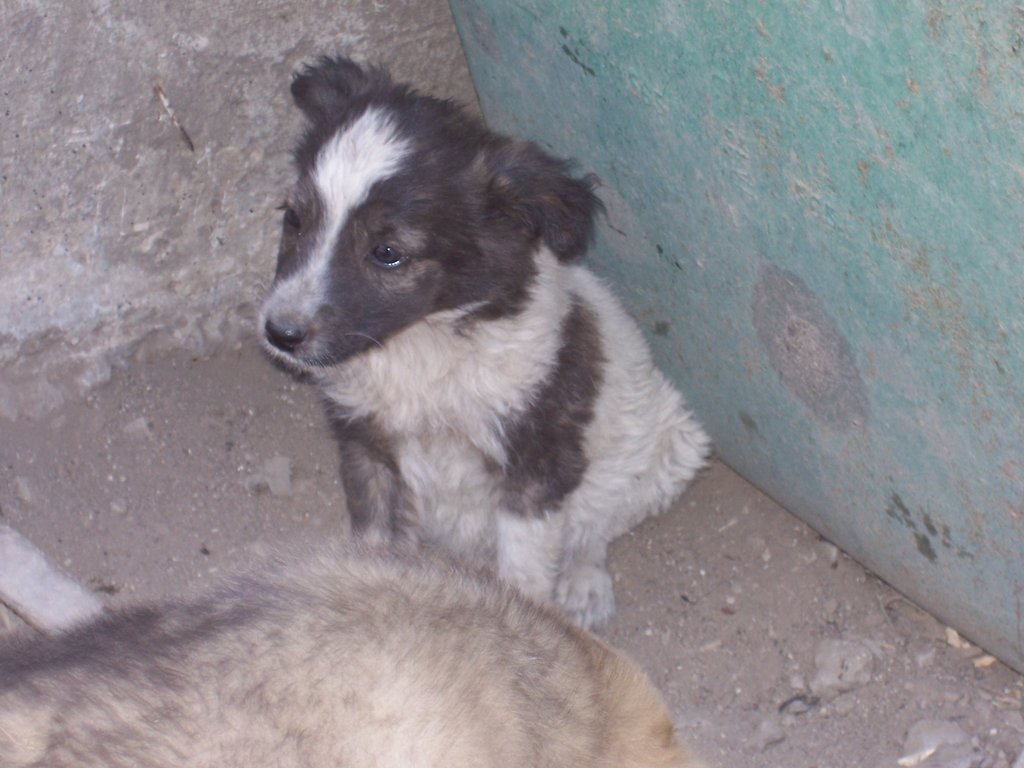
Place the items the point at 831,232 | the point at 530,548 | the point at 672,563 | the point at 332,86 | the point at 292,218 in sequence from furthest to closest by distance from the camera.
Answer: the point at 672,563 < the point at 530,548 < the point at 332,86 < the point at 292,218 < the point at 831,232

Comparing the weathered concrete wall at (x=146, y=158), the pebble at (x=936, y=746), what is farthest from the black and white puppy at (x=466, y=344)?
the pebble at (x=936, y=746)

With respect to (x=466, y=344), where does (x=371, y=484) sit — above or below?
below

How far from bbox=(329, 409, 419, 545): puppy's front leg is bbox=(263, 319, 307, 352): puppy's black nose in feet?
1.67

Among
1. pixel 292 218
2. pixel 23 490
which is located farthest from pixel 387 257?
pixel 23 490

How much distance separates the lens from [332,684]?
186cm

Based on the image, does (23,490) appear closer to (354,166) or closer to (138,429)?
(138,429)

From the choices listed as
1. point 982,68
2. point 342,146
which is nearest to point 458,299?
point 342,146

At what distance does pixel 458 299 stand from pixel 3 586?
4.62 feet

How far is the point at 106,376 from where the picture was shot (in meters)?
4.20

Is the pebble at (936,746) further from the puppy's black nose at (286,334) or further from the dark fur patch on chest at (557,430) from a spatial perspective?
the puppy's black nose at (286,334)

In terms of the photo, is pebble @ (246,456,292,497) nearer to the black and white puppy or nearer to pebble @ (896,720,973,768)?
the black and white puppy

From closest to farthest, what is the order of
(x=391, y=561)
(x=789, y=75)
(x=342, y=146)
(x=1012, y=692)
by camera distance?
1. (x=391, y=561)
2. (x=789, y=75)
3. (x=342, y=146)
4. (x=1012, y=692)

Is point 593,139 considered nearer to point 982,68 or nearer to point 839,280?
point 839,280

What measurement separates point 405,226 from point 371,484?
817 millimetres
